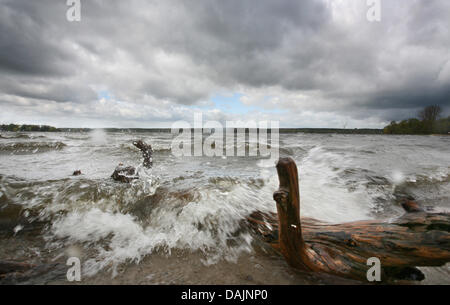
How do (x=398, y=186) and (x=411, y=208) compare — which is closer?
(x=411, y=208)

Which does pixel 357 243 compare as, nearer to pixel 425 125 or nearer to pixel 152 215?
pixel 152 215

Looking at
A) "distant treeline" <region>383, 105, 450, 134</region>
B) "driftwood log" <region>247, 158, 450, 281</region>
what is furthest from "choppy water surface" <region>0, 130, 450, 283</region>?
"distant treeline" <region>383, 105, 450, 134</region>

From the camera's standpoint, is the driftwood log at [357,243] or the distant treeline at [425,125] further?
the distant treeline at [425,125]

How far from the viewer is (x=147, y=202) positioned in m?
4.18

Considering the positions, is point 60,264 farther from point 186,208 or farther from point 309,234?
point 309,234

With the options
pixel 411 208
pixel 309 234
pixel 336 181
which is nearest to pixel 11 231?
pixel 309 234

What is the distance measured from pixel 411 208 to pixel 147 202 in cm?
596

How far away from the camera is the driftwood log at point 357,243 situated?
74.7 inches

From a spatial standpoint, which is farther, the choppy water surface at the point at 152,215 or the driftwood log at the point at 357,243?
the choppy water surface at the point at 152,215

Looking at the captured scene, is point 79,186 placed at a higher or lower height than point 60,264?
higher

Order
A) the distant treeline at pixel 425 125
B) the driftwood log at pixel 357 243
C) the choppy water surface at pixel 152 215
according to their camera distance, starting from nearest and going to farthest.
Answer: the driftwood log at pixel 357 243 → the choppy water surface at pixel 152 215 → the distant treeline at pixel 425 125

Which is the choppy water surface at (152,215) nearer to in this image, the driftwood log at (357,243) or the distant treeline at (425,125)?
the driftwood log at (357,243)

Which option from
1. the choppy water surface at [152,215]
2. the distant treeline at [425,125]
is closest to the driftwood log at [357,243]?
the choppy water surface at [152,215]

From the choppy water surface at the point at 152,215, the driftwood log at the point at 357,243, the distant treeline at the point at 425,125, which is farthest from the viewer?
the distant treeline at the point at 425,125
